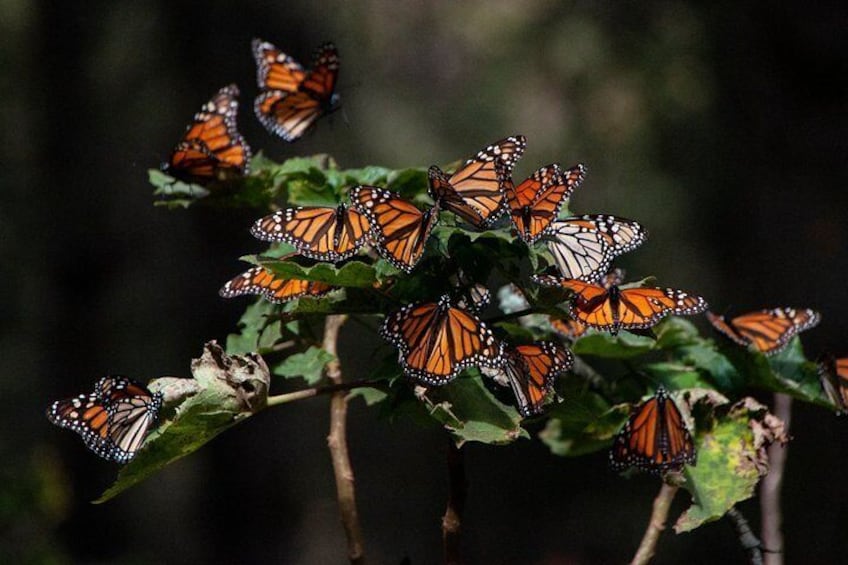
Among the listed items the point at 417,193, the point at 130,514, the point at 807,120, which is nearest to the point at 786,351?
the point at 417,193

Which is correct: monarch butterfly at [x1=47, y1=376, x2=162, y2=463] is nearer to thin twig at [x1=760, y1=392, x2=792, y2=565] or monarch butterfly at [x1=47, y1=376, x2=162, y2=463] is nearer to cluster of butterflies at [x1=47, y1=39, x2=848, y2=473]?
cluster of butterflies at [x1=47, y1=39, x2=848, y2=473]

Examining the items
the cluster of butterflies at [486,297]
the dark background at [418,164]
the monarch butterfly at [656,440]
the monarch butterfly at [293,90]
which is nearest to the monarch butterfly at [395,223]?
the cluster of butterflies at [486,297]

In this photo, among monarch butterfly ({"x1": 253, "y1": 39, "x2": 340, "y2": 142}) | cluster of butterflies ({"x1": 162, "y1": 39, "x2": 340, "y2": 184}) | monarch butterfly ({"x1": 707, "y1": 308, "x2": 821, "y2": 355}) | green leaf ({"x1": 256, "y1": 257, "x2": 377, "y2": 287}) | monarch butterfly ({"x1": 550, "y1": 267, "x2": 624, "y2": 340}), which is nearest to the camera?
green leaf ({"x1": 256, "y1": 257, "x2": 377, "y2": 287})

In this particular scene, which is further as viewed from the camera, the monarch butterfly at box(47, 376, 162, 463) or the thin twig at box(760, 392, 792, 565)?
the thin twig at box(760, 392, 792, 565)

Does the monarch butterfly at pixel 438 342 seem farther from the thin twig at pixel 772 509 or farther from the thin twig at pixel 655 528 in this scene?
the thin twig at pixel 772 509

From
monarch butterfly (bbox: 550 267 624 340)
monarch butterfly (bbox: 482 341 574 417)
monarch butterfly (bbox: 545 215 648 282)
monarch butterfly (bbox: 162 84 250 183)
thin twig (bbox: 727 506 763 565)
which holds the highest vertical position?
monarch butterfly (bbox: 162 84 250 183)

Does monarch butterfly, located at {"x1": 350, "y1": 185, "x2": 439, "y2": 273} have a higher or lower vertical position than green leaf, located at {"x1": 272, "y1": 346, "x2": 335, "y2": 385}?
higher

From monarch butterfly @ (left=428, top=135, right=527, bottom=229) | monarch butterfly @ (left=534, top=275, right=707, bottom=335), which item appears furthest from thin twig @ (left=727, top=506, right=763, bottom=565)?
monarch butterfly @ (left=428, top=135, right=527, bottom=229)
